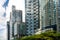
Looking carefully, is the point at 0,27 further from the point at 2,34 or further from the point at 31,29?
the point at 31,29

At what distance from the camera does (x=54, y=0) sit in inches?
193

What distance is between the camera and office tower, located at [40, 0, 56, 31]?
4777 mm

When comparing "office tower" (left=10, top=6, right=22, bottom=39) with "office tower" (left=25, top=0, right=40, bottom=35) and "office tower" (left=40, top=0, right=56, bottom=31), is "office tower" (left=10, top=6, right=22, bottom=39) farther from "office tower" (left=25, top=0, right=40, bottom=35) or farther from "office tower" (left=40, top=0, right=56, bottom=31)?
"office tower" (left=40, top=0, right=56, bottom=31)

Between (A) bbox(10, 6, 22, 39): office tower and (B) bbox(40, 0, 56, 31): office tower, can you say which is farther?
(A) bbox(10, 6, 22, 39): office tower

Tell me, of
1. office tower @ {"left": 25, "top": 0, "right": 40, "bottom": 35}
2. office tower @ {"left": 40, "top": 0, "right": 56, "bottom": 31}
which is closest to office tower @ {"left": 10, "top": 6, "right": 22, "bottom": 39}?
office tower @ {"left": 25, "top": 0, "right": 40, "bottom": 35}

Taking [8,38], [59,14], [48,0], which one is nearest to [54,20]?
[59,14]

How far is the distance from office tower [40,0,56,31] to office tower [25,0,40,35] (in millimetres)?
98

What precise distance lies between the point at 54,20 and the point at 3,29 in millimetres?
1429

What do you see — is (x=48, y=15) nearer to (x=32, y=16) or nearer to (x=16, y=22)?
(x=32, y=16)

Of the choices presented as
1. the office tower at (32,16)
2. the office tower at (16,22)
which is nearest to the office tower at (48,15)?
the office tower at (32,16)

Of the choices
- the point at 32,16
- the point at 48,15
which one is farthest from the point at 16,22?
the point at 48,15

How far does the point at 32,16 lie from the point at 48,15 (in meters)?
0.38

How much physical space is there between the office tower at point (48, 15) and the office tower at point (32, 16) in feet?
0.32

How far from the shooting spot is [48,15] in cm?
489
